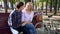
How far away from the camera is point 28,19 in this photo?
21.3 ft

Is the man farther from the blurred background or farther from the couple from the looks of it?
the blurred background

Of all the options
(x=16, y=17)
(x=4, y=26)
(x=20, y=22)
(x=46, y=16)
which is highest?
(x=16, y=17)

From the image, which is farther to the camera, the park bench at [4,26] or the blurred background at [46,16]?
the blurred background at [46,16]

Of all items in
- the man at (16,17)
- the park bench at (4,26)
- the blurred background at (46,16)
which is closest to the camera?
the man at (16,17)

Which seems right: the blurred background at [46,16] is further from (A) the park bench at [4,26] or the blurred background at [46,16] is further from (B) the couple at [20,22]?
(B) the couple at [20,22]

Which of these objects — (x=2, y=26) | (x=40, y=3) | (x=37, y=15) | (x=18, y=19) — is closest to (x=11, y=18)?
(x=18, y=19)

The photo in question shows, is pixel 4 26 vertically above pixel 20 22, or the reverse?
pixel 20 22

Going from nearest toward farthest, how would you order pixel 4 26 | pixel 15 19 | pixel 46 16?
1. pixel 15 19
2. pixel 4 26
3. pixel 46 16

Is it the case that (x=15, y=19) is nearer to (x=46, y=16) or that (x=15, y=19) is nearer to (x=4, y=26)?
(x=4, y=26)

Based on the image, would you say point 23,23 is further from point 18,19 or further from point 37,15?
point 37,15

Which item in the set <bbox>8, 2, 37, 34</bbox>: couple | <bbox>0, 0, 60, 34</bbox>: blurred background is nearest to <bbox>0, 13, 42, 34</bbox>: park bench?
<bbox>0, 0, 60, 34</bbox>: blurred background

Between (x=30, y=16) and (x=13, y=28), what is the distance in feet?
2.33

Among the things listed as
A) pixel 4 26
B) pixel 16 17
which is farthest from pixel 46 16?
pixel 16 17


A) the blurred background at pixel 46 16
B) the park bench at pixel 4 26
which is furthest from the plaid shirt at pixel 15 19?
the blurred background at pixel 46 16
